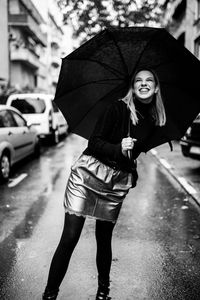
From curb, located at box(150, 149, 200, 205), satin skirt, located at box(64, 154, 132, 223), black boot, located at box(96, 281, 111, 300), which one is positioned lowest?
curb, located at box(150, 149, 200, 205)

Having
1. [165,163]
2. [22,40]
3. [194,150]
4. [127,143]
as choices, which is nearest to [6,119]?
[194,150]

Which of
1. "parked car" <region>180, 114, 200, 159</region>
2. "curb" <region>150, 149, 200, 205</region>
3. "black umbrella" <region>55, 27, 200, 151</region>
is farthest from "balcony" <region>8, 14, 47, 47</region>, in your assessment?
"black umbrella" <region>55, 27, 200, 151</region>

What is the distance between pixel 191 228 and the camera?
16.9ft

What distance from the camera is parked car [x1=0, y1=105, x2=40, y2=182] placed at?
841 centimetres

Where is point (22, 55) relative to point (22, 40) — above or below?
below

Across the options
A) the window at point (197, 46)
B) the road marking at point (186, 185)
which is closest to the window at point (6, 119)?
the road marking at point (186, 185)

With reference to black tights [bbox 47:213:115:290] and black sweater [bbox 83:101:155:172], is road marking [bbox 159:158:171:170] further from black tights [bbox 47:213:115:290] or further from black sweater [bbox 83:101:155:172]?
black sweater [bbox 83:101:155:172]

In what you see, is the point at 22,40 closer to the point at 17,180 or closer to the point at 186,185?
the point at 17,180

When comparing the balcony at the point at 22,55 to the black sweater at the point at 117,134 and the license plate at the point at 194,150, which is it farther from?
the black sweater at the point at 117,134

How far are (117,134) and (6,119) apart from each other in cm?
704

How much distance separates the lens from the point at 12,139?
9.05 metres

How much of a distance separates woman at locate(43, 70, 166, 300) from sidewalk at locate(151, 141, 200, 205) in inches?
158

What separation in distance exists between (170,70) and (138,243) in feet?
7.63

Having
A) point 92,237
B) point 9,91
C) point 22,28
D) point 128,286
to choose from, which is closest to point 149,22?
point 9,91
